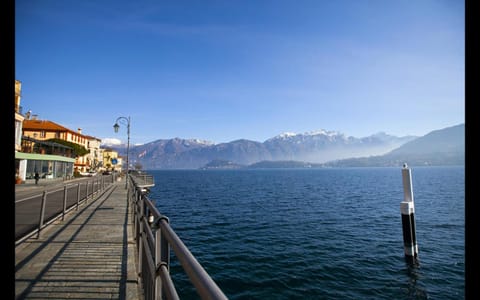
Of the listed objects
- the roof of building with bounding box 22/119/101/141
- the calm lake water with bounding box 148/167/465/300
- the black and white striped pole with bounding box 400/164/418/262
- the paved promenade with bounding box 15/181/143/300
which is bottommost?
the calm lake water with bounding box 148/167/465/300

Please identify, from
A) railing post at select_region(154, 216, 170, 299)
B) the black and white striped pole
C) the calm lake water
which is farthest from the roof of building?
railing post at select_region(154, 216, 170, 299)

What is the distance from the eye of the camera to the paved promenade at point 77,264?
4383mm

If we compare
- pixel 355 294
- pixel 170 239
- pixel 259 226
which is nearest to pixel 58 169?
pixel 259 226

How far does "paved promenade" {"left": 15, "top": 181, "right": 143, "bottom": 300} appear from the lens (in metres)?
4.38

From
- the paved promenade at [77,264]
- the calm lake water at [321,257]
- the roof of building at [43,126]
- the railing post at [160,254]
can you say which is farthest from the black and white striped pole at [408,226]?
the roof of building at [43,126]

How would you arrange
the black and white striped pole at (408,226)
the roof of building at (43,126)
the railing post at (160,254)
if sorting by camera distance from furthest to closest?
1. the roof of building at (43,126)
2. the black and white striped pole at (408,226)
3. the railing post at (160,254)

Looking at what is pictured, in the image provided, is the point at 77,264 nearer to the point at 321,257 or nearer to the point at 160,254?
the point at 160,254

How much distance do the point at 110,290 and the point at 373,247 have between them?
49.6 ft

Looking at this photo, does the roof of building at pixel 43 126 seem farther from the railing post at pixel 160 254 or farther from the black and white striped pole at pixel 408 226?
the railing post at pixel 160 254

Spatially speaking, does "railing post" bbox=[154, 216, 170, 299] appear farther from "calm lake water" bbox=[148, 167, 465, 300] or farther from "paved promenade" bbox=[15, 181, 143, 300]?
"calm lake water" bbox=[148, 167, 465, 300]

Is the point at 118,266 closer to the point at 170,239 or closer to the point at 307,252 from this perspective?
the point at 170,239

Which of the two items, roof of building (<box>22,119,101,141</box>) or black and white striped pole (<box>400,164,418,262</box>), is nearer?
black and white striped pole (<box>400,164,418,262</box>)

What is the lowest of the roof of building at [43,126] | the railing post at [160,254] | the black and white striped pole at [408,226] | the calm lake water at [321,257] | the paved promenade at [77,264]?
the calm lake water at [321,257]

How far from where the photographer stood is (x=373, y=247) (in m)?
15.7
